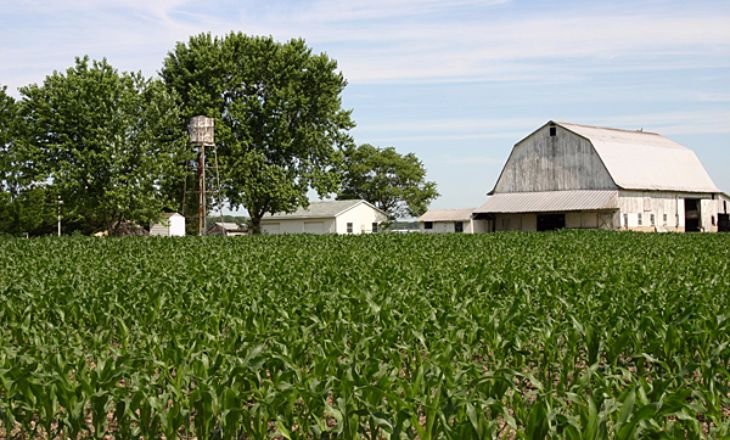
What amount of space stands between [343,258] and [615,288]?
9.86m

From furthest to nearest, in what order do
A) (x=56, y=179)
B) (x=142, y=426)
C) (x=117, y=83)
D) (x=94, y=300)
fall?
(x=117, y=83) → (x=56, y=179) → (x=94, y=300) → (x=142, y=426)

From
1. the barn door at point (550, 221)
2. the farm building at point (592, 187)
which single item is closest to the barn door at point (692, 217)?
the farm building at point (592, 187)

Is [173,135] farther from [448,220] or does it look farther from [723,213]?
[723,213]

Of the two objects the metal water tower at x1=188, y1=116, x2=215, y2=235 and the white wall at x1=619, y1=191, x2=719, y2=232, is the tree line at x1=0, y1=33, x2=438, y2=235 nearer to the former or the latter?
the metal water tower at x1=188, y1=116, x2=215, y2=235

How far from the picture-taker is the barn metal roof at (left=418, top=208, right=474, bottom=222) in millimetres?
73500

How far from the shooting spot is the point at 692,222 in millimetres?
62906

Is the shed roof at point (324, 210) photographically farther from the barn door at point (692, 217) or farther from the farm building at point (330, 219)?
the barn door at point (692, 217)

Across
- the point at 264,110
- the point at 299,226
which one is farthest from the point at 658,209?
the point at 299,226

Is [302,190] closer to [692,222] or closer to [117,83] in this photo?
[117,83]

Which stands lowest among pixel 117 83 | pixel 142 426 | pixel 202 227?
pixel 142 426

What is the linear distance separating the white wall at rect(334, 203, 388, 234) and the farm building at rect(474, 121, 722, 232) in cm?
1713

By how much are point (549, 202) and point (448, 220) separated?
17427 millimetres

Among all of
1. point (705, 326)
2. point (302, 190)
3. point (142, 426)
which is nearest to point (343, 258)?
point (705, 326)

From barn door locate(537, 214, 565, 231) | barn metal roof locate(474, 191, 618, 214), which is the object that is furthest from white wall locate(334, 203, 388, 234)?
barn door locate(537, 214, 565, 231)
